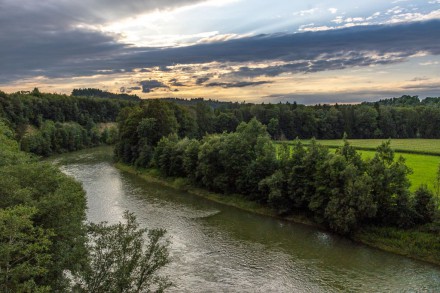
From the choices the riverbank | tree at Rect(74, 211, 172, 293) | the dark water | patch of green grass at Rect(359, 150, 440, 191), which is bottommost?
the dark water

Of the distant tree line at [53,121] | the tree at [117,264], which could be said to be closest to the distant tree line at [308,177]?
the tree at [117,264]

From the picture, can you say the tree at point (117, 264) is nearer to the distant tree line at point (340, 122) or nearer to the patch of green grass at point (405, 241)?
the patch of green grass at point (405, 241)

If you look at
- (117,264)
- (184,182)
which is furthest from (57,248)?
(184,182)

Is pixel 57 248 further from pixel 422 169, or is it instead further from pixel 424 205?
pixel 422 169

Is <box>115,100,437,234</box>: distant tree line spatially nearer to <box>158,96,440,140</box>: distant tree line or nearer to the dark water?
the dark water

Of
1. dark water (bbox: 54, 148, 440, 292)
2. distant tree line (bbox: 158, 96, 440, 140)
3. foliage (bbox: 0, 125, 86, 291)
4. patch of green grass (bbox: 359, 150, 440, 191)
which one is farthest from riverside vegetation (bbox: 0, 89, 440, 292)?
distant tree line (bbox: 158, 96, 440, 140)

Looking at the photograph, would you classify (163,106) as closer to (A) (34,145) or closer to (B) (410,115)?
(A) (34,145)
